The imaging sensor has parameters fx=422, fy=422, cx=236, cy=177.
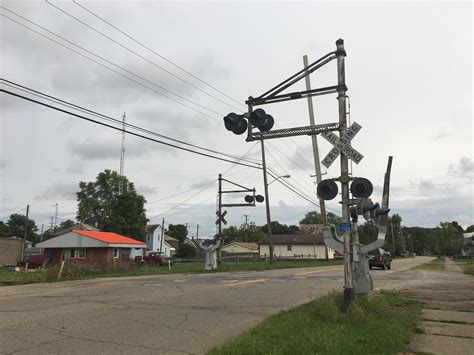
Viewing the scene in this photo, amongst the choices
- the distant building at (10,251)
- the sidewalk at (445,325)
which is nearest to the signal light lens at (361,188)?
the sidewalk at (445,325)

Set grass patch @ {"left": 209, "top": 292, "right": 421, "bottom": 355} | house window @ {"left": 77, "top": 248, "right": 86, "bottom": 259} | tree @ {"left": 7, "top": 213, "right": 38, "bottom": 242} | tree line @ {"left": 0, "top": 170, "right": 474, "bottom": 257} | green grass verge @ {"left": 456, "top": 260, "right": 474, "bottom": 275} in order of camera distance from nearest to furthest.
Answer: grass patch @ {"left": 209, "top": 292, "right": 421, "bottom": 355} < green grass verge @ {"left": 456, "top": 260, "right": 474, "bottom": 275} < house window @ {"left": 77, "top": 248, "right": 86, "bottom": 259} < tree line @ {"left": 0, "top": 170, "right": 474, "bottom": 257} < tree @ {"left": 7, "top": 213, "right": 38, "bottom": 242}

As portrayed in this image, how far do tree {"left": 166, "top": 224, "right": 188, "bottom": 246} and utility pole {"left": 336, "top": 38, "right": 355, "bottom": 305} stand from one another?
115 metres

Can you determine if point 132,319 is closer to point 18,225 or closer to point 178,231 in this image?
point 178,231

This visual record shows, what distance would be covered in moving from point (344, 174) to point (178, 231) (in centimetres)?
11688

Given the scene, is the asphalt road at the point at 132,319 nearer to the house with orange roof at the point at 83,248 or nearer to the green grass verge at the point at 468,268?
the green grass verge at the point at 468,268

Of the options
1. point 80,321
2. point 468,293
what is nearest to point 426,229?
point 468,293

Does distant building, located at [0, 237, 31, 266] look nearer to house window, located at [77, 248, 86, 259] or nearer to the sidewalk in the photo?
house window, located at [77, 248, 86, 259]

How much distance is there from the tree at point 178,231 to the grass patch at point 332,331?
4538 inches

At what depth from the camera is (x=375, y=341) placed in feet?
22.0

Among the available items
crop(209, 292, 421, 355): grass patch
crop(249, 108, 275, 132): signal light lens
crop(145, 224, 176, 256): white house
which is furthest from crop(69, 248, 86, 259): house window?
crop(145, 224, 176, 256): white house

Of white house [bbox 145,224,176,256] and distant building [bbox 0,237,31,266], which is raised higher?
white house [bbox 145,224,176,256]

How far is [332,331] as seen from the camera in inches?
284

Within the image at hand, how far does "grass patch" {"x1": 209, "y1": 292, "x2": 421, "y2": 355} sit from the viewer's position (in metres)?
6.22

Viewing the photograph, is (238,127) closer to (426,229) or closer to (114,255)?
(114,255)
